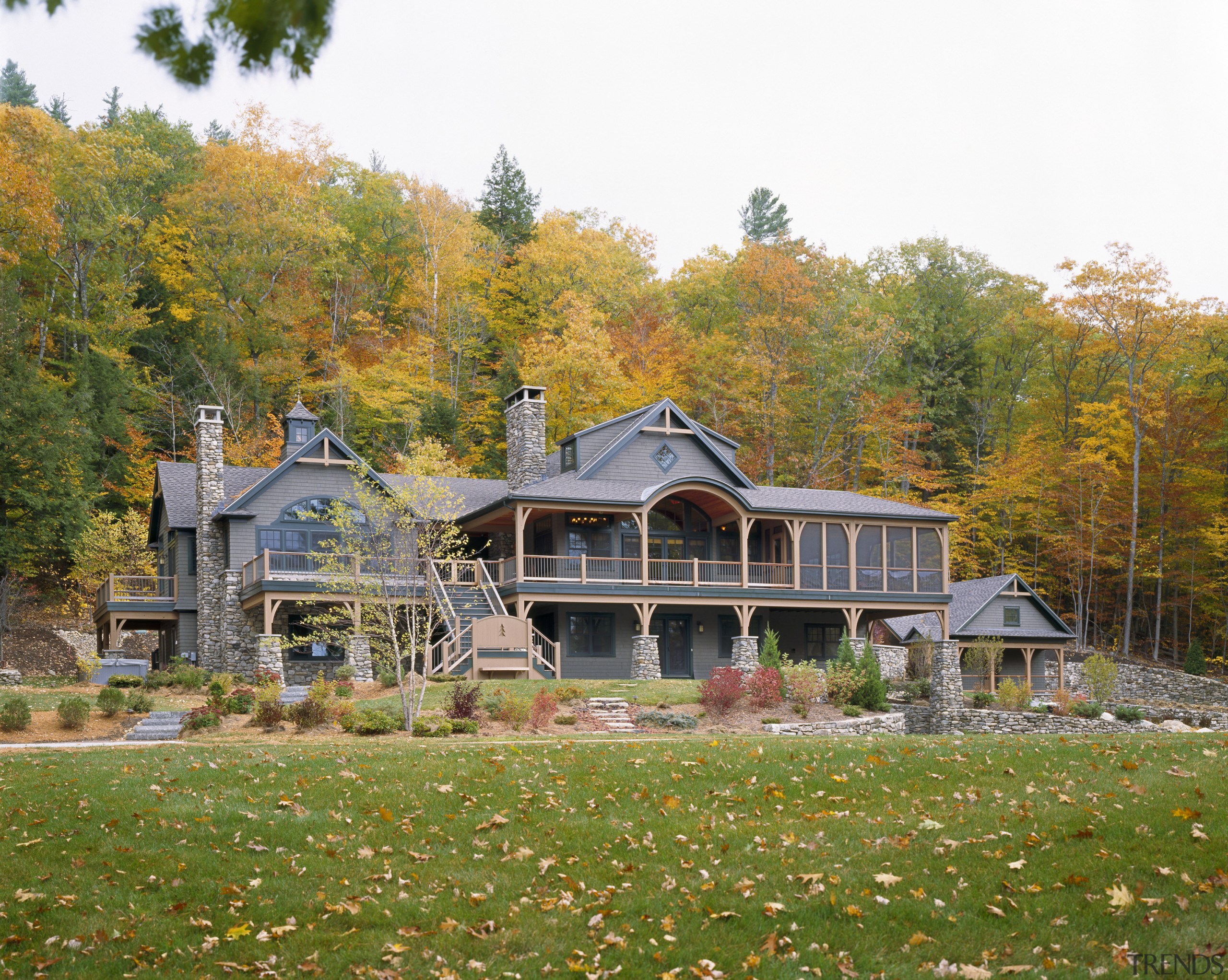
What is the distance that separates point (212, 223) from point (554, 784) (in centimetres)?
4077

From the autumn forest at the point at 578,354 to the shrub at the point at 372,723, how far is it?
21631 millimetres

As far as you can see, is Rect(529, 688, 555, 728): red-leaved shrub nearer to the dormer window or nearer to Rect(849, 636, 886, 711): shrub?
Rect(849, 636, 886, 711): shrub

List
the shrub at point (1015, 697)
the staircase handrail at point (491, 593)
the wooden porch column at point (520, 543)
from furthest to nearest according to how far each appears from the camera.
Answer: the wooden porch column at point (520, 543), the staircase handrail at point (491, 593), the shrub at point (1015, 697)

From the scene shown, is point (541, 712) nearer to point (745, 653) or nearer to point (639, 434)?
point (745, 653)

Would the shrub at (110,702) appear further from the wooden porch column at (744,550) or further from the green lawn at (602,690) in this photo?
the wooden porch column at (744,550)

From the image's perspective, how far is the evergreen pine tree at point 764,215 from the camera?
65625 mm

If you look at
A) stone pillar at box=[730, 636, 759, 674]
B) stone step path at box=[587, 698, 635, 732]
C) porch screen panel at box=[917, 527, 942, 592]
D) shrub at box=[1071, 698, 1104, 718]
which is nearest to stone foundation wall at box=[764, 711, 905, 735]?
stone step path at box=[587, 698, 635, 732]

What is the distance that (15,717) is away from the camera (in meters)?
19.1

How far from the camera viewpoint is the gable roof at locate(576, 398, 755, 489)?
3219cm

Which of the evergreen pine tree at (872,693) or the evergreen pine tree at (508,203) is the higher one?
the evergreen pine tree at (508,203)

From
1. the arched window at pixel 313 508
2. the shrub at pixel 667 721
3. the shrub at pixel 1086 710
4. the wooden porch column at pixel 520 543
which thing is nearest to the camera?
the shrub at pixel 667 721

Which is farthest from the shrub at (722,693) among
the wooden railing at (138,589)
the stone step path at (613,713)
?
the wooden railing at (138,589)

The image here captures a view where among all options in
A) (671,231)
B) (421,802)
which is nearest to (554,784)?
(421,802)

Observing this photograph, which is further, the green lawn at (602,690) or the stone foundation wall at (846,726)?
the green lawn at (602,690)
